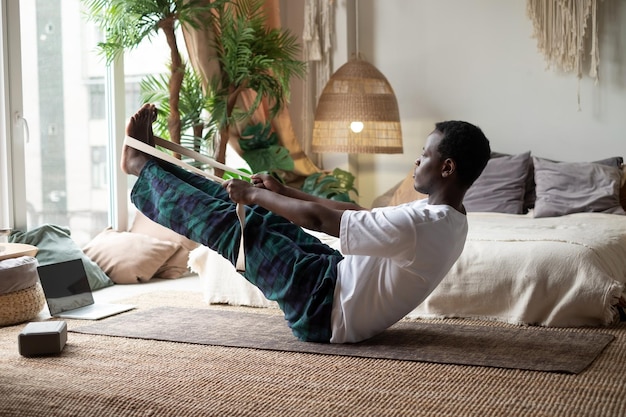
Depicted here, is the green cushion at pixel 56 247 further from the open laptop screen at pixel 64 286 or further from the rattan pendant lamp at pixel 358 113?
the rattan pendant lamp at pixel 358 113

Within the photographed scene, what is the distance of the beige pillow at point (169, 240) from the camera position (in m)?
4.63

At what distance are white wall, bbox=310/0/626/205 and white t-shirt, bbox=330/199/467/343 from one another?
265 cm

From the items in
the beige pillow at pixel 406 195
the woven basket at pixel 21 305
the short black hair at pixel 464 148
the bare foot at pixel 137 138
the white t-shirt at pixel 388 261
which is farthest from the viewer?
the beige pillow at pixel 406 195

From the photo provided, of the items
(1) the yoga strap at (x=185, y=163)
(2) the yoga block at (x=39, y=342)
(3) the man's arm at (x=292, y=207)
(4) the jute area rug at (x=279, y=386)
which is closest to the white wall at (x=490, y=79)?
(4) the jute area rug at (x=279, y=386)

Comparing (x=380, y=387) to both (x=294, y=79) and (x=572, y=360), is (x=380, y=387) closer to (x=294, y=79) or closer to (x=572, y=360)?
(x=572, y=360)

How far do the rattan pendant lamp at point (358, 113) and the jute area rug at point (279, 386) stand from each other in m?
2.55

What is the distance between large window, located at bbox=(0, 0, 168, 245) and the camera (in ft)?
14.1

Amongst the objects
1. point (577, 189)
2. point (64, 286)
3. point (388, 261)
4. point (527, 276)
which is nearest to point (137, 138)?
point (64, 286)

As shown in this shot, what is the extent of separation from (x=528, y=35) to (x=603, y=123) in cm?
68

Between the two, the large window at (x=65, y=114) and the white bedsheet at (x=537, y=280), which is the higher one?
the large window at (x=65, y=114)

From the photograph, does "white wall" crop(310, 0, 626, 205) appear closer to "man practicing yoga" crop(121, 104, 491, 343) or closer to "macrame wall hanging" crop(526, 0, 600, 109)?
"macrame wall hanging" crop(526, 0, 600, 109)

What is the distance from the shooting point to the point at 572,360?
251 centimetres

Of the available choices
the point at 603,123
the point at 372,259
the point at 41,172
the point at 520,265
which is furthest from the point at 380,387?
the point at 603,123

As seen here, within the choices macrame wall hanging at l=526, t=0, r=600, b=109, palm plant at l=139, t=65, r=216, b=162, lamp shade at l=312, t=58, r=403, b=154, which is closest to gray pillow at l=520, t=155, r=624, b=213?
macrame wall hanging at l=526, t=0, r=600, b=109
